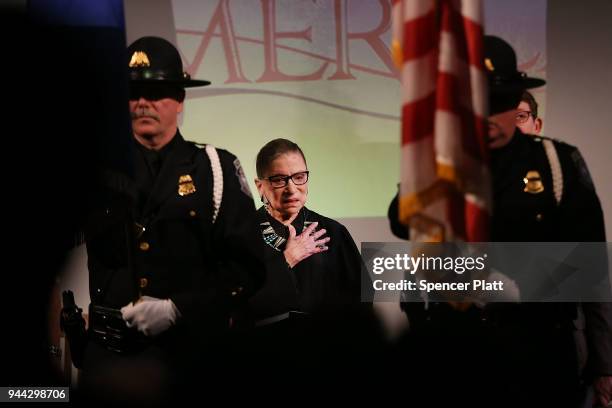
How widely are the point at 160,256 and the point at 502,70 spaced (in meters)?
1.44

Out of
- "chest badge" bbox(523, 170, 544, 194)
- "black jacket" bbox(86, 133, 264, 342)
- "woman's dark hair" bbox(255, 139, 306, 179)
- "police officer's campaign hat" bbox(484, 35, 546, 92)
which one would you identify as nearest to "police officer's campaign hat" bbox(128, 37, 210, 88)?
"black jacket" bbox(86, 133, 264, 342)

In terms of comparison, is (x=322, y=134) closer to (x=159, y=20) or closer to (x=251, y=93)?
(x=251, y=93)

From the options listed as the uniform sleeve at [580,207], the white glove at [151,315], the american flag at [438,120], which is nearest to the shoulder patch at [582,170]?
the uniform sleeve at [580,207]

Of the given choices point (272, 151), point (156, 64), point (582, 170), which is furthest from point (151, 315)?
point (582, 170)

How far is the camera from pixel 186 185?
130 inches

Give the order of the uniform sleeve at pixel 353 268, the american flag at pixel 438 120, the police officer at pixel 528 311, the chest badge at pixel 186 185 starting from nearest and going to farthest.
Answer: the american flag at pixel 438 120 < the police officer at pixel 528 311 < the chest badge at pixel 186 185 < the uniform sleeve at pixel 353 268

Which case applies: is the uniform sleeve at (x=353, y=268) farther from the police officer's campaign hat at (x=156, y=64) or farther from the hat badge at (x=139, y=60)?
the hat badge at (x=139, y=60)

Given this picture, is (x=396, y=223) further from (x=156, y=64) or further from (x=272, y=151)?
(x=156, y=64)

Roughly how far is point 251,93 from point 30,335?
1.29m

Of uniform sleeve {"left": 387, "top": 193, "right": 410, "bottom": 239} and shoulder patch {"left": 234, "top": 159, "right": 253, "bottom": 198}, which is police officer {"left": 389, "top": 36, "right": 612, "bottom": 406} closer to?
uniform sleeve {"left": 387, "top": 193, "right": 410, "bottom": 239}

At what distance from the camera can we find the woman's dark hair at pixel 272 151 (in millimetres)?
3570

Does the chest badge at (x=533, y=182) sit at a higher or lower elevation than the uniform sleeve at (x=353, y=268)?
higher

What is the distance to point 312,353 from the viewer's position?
3.47 meters

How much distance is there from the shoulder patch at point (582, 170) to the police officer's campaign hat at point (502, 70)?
11.9 inches
